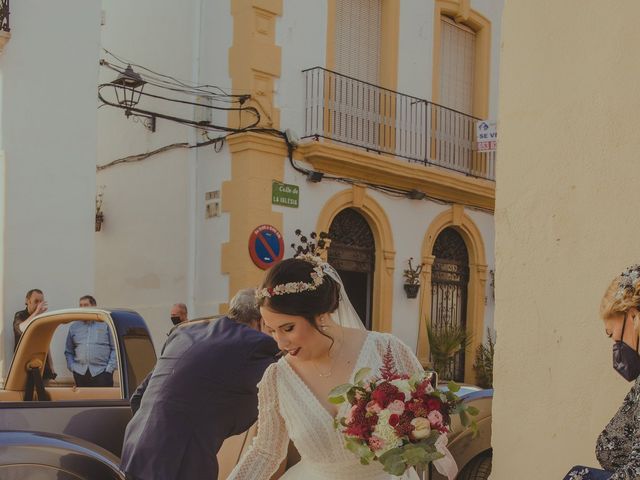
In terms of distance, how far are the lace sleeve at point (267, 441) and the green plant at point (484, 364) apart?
14047mm

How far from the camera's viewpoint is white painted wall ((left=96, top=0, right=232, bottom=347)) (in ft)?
48.4

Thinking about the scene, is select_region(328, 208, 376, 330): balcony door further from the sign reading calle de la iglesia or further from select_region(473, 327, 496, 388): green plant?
select_region(473, 327, 496, 388): green plant

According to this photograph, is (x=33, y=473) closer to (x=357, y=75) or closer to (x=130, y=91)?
(x=130, y=91)

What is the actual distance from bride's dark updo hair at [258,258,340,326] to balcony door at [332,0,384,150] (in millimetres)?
11809

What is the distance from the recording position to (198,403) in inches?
157

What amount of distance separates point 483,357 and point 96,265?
24.6 feet

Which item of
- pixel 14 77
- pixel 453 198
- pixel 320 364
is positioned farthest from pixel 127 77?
pixel 320 364

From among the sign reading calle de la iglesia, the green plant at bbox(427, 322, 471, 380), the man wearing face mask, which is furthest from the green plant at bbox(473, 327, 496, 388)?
the man wearing face mask

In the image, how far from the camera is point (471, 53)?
18.6 metres

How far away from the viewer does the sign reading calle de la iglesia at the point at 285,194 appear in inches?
567

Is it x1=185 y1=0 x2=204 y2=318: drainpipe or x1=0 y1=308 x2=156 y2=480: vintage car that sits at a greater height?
x1=185 y1=0 x2=204 y2=318: drainpipe

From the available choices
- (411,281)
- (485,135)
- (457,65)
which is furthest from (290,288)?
(457,65)

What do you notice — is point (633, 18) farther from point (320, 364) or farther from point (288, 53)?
point (288, 53)

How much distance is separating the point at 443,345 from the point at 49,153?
7.65 meters
